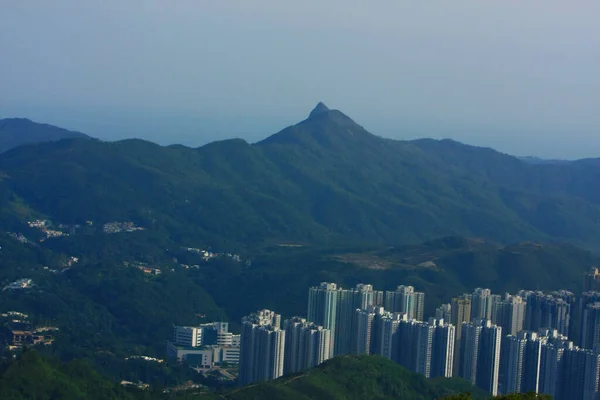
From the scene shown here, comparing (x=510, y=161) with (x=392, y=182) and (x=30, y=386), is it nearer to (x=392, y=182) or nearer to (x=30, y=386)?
(x=392, y=182)

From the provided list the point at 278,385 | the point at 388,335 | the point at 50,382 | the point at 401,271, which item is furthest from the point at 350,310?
the point at 50,382

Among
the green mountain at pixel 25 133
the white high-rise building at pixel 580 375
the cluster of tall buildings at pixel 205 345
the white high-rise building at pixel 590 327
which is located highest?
the green mountain at pixel 25 133

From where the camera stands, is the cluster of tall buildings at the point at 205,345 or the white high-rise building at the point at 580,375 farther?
the cluster of tall buildings at the point at 205,345

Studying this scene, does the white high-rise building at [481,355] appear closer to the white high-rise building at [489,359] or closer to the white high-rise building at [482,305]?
the white high-rise building at [489,359]

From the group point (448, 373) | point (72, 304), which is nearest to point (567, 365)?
point (448, 373)

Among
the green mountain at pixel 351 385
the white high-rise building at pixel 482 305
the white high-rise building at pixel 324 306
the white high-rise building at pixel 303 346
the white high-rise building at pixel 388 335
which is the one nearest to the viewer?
the green mountain at pixel 351 385

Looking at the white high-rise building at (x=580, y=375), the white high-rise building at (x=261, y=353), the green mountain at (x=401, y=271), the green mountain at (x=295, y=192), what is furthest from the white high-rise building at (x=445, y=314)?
the green mountain at (x=295, y=192)

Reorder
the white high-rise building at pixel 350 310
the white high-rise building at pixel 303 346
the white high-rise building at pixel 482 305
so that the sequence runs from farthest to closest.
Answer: the white high-rise building at pixel 482 305, the white high-rise building at pixel 350 310, the white high-rise building at pixel 303 346

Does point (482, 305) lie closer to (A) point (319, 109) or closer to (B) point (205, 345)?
(B) point (205, 345)
